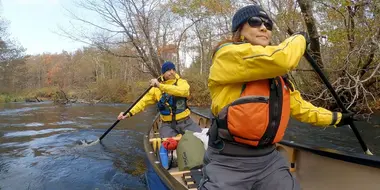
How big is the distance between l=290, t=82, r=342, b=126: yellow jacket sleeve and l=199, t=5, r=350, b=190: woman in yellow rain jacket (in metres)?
0.23

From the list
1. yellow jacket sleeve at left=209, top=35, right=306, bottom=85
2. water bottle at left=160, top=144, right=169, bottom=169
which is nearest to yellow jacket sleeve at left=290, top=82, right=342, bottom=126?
yellow jacket sleeve at left=209, top=35, right=306, bottom=85

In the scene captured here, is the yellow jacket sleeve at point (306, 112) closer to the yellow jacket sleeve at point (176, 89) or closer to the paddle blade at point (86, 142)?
the yellow jacket sleeve at point (176, 89)

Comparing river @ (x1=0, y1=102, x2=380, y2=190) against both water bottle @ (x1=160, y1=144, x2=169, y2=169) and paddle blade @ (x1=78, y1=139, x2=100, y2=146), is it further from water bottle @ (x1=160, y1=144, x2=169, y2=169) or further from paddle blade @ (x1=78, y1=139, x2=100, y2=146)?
→ water bottle @ (x1=160, y1=144, x2=169, y2=169)

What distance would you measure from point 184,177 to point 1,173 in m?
3.91

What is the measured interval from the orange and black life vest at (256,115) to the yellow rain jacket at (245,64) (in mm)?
88

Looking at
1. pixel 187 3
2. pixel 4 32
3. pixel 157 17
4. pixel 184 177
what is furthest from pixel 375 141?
pixel 4 32

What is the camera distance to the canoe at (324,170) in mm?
2352

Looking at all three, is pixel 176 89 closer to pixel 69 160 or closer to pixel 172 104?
pixel 172 104

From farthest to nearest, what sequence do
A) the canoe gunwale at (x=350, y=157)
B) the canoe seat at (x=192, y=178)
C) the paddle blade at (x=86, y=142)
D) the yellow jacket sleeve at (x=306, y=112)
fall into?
the paddle blade at (x=86, y=142) → the canoe seat at (x=192, y=178) → the canoe gunwale at (x=350, y=157) → the yellow jacket sleeve at (x=306, y=112)

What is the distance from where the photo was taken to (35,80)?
43.6m

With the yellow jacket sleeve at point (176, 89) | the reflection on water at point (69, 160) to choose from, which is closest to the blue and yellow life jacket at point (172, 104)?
the yellow jacket sleeve at point (176, 89)

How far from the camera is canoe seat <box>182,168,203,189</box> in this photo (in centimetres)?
295

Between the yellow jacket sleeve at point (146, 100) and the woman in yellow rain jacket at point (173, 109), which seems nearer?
the woman in yellow rain jacket at point (173, 109)

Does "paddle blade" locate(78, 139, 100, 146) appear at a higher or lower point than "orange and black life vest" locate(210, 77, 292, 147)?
lower
